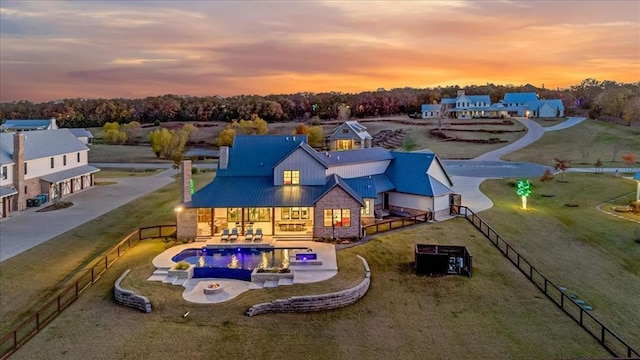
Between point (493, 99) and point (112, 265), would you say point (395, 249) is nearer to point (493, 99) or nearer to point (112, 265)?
point (112, 265)

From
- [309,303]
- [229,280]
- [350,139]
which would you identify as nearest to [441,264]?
[309,303]

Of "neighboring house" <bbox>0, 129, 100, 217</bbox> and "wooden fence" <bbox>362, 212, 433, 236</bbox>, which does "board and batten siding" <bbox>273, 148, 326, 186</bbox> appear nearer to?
"wooden fence" <bbox>362, 212, 433, 236</bbox>

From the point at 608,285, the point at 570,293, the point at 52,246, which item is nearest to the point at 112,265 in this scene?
the point at 52,246

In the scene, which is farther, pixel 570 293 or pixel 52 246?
pixel 52 246

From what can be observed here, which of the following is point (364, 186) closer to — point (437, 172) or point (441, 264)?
point (437, 172)

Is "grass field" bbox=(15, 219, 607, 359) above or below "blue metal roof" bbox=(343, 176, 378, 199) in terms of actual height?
below

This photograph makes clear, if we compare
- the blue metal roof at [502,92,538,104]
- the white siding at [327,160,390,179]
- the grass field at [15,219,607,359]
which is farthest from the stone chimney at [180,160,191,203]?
the blue metal roof at [502,92,538,104]

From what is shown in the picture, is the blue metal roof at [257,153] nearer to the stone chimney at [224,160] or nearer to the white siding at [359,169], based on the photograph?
the stone chimney at [224,160]
